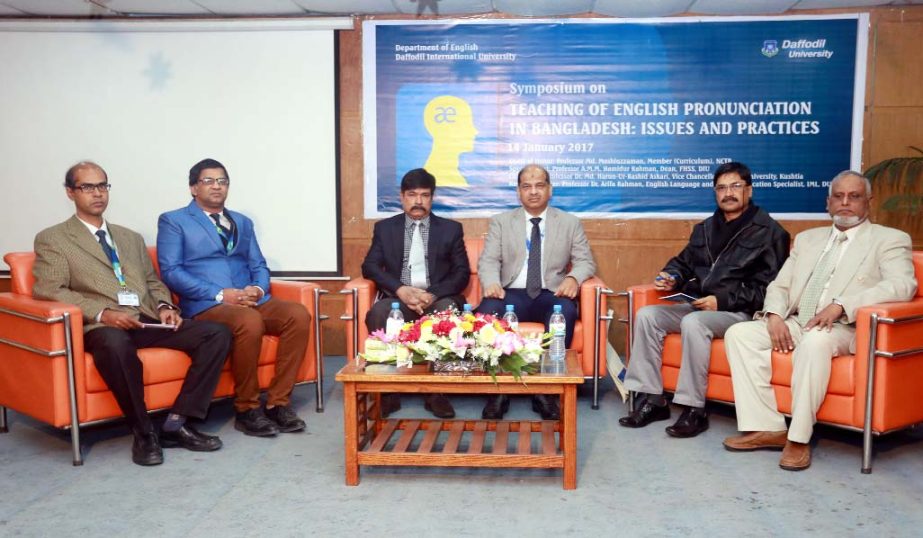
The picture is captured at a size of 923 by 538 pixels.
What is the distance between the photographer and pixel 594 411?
407 cm

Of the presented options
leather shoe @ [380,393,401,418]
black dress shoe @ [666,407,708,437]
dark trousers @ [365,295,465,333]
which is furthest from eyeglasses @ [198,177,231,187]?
black dress shoe @ [666,407,708,437]

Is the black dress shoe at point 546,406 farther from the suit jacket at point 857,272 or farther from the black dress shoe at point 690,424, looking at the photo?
the suit jacket at point 857,272

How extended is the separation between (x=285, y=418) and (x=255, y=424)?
162 millimetres

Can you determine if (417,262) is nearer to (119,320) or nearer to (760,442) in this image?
(119,320)

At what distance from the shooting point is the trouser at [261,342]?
12.0ft

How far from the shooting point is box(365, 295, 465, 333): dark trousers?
4.11 meters

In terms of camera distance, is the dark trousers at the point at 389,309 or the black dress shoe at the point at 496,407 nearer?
the black dress shoe at the point at 496,407

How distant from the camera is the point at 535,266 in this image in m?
4.38

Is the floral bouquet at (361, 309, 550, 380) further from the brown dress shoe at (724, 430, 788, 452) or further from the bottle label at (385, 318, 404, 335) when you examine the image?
the brown dress shoe at (724, 430, 788, 452)

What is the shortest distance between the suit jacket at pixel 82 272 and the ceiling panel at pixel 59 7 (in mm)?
2178

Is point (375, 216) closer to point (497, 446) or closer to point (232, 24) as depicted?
point (232, 24)

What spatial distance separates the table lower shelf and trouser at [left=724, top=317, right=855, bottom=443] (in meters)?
0.89

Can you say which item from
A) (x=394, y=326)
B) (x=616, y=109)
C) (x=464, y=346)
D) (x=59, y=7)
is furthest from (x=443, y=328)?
(x=59, y=7)

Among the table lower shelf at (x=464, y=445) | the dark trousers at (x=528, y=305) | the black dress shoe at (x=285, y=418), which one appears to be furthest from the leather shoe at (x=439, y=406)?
the black dress shoe at (x=285, y=418)
